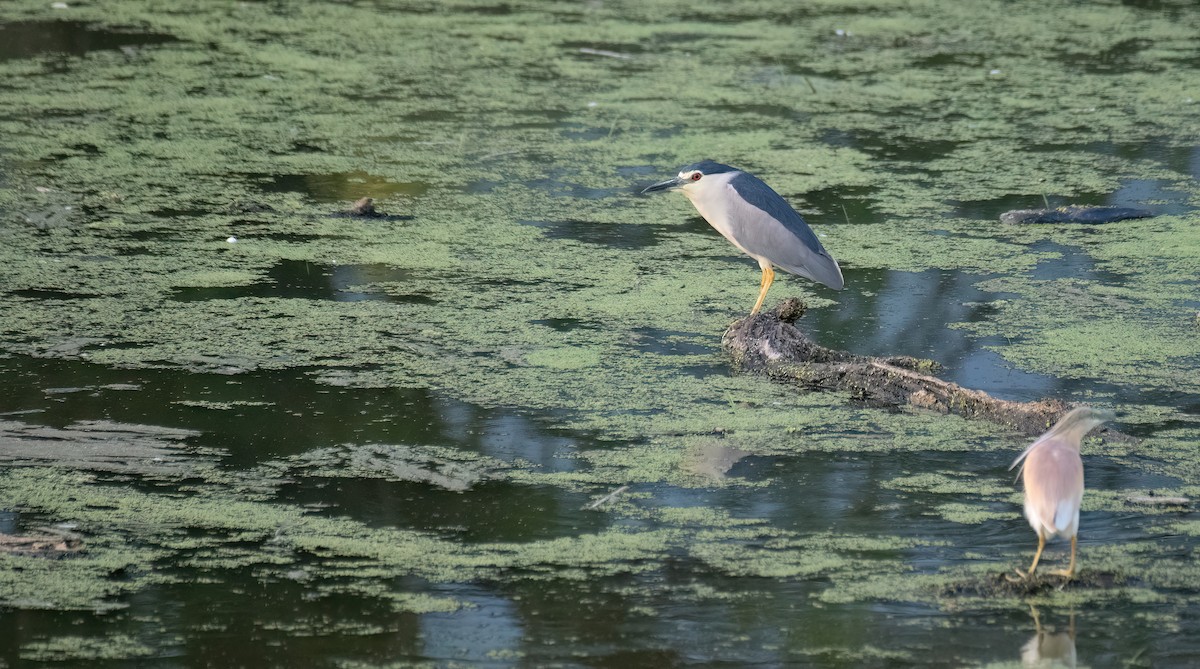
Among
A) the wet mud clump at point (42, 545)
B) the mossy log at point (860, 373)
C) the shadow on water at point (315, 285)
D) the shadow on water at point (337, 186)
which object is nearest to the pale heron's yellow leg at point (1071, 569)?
the mossy log at point (860, 373)

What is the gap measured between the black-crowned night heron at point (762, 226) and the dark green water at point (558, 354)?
16cm

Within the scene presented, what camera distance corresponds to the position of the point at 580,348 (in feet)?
12.2

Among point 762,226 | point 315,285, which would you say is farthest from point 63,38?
point 762,226

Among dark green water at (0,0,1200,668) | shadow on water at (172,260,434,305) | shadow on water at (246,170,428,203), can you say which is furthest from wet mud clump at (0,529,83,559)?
shadow on water at (246,170,428,203)

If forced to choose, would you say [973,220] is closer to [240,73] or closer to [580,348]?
[580,348]

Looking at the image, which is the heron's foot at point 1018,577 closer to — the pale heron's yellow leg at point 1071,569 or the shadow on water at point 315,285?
the pale heron's yellow leg at point 1071,569

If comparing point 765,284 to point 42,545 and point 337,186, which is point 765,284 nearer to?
point 337,186

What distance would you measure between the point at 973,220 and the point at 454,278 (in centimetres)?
172

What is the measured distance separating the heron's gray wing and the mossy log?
0.28 m

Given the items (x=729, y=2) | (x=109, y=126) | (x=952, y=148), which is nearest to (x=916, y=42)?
(x=729, y=2)

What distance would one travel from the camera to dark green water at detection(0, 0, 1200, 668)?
2.42 meters

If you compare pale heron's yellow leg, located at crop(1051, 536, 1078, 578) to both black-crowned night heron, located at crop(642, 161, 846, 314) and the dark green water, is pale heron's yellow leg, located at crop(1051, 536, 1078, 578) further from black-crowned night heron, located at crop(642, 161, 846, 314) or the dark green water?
black-crowned night heron, located at crop(642, 161, 846, 314)

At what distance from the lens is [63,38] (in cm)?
745

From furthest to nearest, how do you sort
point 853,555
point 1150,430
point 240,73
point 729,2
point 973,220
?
point 729,2, point 240,73, point 973,220, point 1150,430, point 853,555
